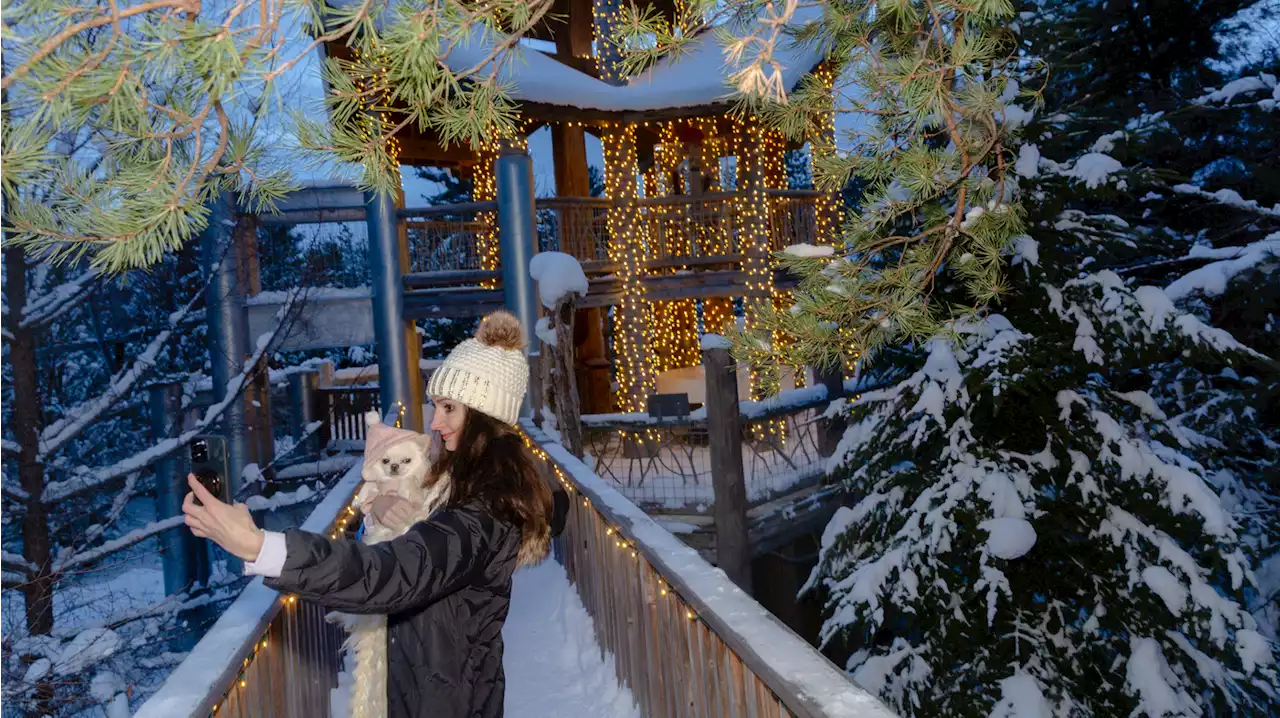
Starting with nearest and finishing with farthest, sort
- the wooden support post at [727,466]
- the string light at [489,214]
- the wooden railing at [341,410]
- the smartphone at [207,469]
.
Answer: the smartphone at [207,469] < the wooden support post at [727,466] < the string light at [489,214] < the wooden railing at [341,410]

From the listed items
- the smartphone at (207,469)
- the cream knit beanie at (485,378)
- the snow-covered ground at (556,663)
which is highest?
the cream knit beanie at (485,378)

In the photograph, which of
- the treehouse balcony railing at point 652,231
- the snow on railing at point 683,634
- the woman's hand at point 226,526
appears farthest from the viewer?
the treehouse balcony railing at point 652,231

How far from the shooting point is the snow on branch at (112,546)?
10.3 meters

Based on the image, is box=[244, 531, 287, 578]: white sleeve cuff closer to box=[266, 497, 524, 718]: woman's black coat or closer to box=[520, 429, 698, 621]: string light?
box=[266, 497, 524, 718]: woman's black coat

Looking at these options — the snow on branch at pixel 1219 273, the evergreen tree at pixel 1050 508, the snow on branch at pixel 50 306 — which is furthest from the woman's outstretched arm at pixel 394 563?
the snow on branch at pixel 50 306

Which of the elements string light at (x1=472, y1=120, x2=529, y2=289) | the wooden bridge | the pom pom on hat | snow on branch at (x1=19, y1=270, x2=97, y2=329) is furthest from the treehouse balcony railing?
the pom pom on hat

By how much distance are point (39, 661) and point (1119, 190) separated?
10.9m

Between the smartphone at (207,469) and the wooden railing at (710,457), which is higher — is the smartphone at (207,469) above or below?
above

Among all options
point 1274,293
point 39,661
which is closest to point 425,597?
point 39,661

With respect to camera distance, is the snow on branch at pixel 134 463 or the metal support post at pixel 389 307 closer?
the snow on branch at pixel 134 463

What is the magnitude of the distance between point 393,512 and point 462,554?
0.44m

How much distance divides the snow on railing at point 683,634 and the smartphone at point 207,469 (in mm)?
1855

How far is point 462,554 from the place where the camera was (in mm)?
2311

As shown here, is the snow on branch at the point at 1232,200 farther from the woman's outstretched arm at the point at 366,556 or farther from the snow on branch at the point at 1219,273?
the woman's outstretched arm at the point at 366,556
